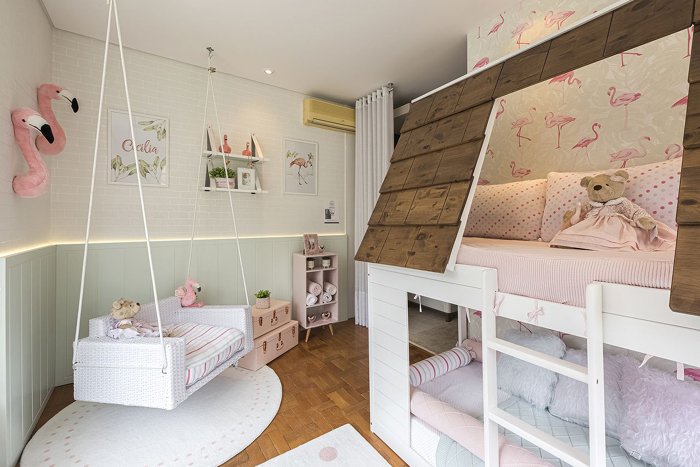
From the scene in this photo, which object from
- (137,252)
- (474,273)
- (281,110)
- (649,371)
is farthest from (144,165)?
(649,371)

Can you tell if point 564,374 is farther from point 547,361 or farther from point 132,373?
point 132,373

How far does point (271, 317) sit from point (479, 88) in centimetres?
254

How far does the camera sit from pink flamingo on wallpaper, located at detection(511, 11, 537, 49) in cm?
215

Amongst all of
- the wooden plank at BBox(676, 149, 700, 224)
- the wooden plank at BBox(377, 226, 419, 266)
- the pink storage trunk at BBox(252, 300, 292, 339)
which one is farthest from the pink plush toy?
the wooden plank at BBox(676, 149, 700, 224)

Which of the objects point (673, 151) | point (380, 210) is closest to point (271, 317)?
point (380, 210)

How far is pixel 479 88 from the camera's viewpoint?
154 cm

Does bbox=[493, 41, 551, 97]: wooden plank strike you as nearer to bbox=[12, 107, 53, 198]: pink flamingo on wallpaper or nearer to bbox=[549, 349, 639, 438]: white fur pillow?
bbox=[549, 349, 639, 438]: white fur pillow

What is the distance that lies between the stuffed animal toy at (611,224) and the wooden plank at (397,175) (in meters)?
0.84

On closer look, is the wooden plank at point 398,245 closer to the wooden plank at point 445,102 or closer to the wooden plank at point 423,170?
the wooden plank at point 423,170

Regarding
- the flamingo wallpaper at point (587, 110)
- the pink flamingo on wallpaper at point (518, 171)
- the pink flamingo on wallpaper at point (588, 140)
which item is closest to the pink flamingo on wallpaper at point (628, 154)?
the flamingo wallpaper at point (587, 110)

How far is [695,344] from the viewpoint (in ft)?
2.52

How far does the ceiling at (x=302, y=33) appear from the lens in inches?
86.5

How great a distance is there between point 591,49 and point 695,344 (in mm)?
992

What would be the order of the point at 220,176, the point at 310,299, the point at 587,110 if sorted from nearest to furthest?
the point at 587,110, the point at 220,176, the point at 310,299
